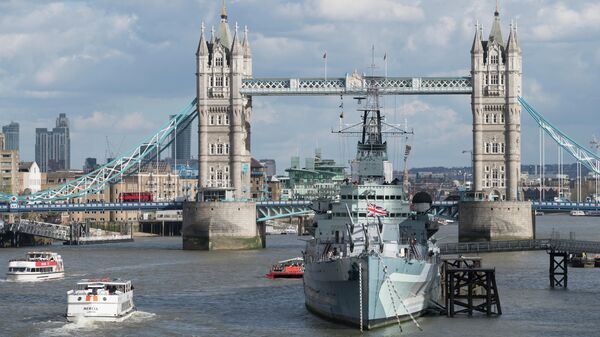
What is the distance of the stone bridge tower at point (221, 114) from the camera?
521 feet

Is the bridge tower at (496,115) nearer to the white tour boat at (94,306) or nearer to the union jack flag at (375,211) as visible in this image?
the union jack flag at (375,211)

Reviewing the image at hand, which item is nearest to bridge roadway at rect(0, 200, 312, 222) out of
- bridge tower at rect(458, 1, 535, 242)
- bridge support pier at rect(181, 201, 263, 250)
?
bridge support pier at rect(181, 201, 263, 250)

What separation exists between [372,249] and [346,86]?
293ft

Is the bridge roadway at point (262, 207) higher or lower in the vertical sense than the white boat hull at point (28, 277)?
higher

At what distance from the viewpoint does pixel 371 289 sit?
67.9 m

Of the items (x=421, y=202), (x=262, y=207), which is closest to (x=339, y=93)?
(x=262, y=207)

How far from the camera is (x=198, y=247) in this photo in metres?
149

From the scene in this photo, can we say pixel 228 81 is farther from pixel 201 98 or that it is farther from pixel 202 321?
pixel 202 321

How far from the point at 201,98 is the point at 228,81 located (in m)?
3.61

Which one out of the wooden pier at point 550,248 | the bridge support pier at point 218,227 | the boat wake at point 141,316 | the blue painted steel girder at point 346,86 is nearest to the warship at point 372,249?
the boat wake at point 141,316

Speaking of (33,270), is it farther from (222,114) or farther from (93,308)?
(222,114)

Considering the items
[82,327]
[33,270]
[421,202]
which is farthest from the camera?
[33,270]

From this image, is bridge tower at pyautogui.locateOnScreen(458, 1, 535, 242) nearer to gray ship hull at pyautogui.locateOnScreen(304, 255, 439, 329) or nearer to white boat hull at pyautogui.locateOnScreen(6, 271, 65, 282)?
white boat hull at pyautogui.locateOnScreen(6, 271, 65, 282)

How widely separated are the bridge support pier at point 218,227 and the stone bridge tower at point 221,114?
8.61m
